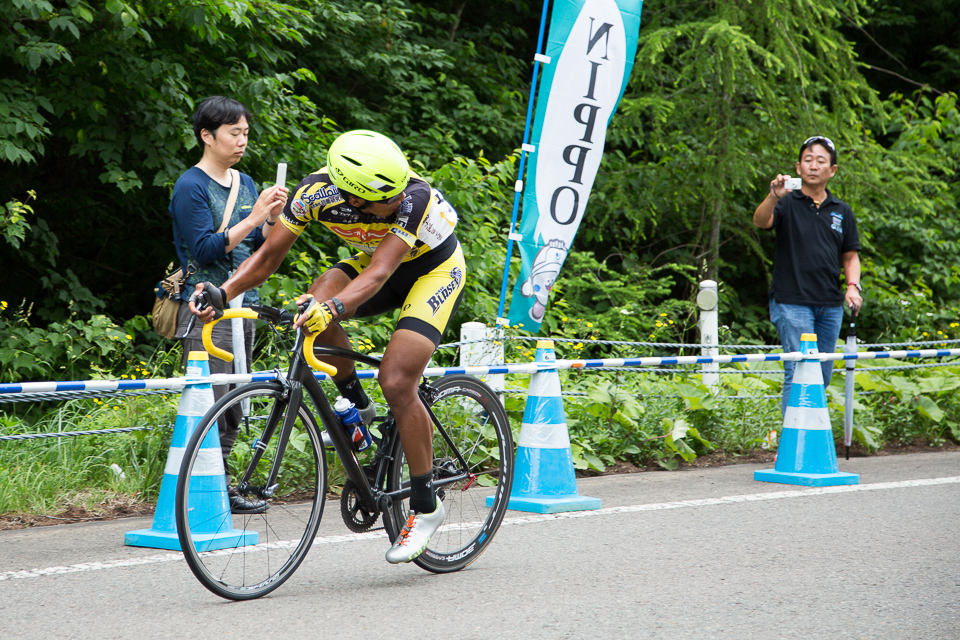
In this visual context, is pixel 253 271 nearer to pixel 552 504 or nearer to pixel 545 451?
pixel 545 451

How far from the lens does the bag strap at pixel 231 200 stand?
207 inches

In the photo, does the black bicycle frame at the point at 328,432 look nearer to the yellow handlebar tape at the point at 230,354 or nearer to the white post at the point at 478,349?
the yellow handlebar tape at the point at 230,354

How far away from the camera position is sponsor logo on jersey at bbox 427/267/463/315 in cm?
Result: 430

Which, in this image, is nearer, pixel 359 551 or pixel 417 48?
pixel 359 551

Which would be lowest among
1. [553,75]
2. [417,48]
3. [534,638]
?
[534,638]

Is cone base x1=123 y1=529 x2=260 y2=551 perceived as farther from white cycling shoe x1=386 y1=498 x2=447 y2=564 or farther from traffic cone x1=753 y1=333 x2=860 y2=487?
traffic cone x1=753 y1=333 x2=860 y2=487

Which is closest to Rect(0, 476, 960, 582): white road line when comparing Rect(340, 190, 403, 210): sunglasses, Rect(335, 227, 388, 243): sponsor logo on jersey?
Rect(335, 227, 388, 243): sponsor logo on jersey

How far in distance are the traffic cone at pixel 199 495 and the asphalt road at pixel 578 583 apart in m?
0.13

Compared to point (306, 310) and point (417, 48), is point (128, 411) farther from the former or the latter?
point (417, 48)

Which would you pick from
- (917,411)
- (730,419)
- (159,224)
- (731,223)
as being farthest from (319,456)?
(731,223)

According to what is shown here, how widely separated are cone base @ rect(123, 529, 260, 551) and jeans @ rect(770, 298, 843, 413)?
4.65 meters

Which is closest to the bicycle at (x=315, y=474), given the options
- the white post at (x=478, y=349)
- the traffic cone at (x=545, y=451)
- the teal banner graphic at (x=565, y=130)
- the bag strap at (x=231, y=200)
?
the traffic cone at (x=545, y=451)

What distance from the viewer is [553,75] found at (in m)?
7.68

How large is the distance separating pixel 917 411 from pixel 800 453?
9.11ft
